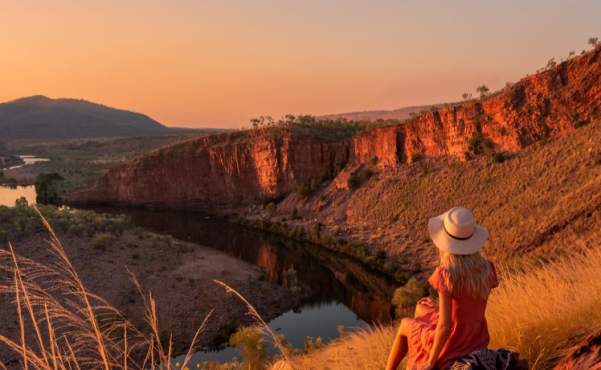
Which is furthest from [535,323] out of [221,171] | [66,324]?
[221,171]

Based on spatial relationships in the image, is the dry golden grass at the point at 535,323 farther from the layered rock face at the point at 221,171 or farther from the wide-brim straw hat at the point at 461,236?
the layered rock face at the point at 221,171

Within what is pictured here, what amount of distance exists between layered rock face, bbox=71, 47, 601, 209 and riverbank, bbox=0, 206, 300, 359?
19442 mm

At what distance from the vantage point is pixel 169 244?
33.9 meters

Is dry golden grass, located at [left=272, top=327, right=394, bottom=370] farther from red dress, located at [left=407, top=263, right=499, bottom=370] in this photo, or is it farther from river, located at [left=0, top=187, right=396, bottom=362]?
river, located at [left=0, top=187, right=396, bottom=362]

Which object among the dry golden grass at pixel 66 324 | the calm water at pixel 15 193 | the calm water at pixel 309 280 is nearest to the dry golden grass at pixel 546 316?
the dry golden grass at pixel 66 324

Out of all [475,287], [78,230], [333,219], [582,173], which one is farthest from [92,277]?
[582,173]

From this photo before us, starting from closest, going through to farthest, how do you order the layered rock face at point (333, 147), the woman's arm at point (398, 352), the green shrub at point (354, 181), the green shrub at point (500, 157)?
the woman's arm at point (398, 352) → the layered rock face at point (333, 147) → the green shrub at point (500, 157) → the green shrub at point (354, 181)

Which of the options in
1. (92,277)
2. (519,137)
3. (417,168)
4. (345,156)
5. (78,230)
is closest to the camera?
(92,277)

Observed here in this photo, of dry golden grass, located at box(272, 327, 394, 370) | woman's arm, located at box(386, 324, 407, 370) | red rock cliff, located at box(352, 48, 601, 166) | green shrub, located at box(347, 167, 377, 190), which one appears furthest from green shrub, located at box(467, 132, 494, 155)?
woman's arm, located at box(386, 324, 407, 370)

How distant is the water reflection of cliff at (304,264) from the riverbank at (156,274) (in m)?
2.08

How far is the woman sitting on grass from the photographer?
362cm

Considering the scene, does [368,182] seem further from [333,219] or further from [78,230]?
[78,230]

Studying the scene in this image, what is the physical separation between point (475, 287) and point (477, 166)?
34053mm

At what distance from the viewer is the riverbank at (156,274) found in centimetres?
2182
